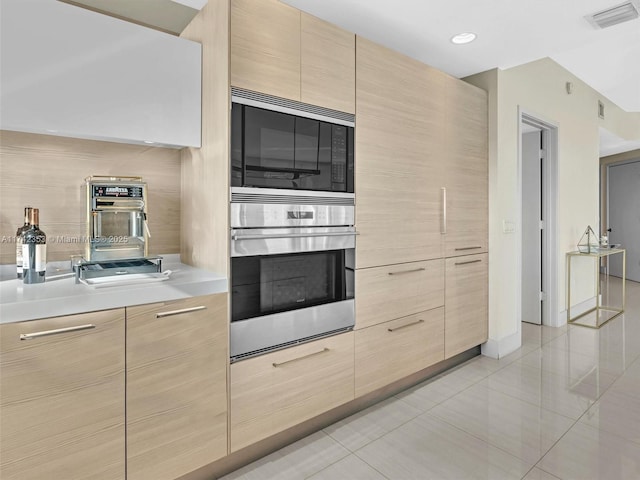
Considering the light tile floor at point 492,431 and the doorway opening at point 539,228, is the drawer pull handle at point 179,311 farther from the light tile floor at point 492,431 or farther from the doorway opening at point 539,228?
the doorway opening at point 539,228

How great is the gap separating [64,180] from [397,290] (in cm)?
201

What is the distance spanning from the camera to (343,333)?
7.29 feet

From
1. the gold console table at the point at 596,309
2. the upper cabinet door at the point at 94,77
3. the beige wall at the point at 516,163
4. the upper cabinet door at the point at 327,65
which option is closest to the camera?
the upper cabinet door at the point at 94,77

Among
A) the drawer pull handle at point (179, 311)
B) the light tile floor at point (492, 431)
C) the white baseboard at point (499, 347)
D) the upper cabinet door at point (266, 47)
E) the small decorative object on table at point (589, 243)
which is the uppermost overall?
the upper cabinet door at point (266, 47)

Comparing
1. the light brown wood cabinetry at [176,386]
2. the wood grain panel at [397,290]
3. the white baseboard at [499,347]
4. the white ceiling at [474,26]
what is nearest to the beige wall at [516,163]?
the white baseboard at [499,347]

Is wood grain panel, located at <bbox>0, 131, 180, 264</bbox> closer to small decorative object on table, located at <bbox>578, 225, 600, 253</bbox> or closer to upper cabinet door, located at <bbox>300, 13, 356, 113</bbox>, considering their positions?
upper cabinet door, located at <bbox>300, 13, 356, 113</bbox>

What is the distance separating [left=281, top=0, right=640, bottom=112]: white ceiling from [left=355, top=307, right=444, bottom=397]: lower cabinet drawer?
A: 1950 millimetres

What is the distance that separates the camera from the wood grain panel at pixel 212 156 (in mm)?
1759

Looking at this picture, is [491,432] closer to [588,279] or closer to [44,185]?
[44,185]

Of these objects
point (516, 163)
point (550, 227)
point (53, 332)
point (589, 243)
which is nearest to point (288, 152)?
point (53, 332)

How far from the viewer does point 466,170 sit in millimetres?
3084

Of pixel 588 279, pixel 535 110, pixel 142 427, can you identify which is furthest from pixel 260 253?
pixel 588 279

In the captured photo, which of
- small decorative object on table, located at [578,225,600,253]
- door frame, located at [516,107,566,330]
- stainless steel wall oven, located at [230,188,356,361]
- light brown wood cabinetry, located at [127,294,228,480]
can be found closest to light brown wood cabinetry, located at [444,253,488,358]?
stainless steel wall oven, located at [230,188,356,361]

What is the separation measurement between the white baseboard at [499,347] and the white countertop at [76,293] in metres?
2.62
